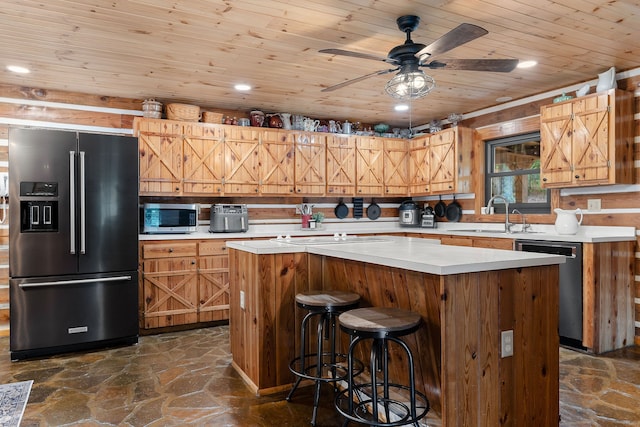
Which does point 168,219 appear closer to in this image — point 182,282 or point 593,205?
point 182,282

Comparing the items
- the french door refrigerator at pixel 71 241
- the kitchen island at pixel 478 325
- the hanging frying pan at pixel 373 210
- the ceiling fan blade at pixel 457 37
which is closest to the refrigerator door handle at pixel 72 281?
the french door refrigerator at pixel 71 241

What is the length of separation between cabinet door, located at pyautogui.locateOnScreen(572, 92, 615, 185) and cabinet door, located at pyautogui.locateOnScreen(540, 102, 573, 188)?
6 cm

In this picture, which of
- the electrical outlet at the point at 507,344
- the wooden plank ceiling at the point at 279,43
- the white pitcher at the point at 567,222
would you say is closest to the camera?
the electrical outlet at the point at 507,344

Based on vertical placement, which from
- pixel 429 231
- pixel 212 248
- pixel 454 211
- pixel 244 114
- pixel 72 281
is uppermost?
pixel 244 114

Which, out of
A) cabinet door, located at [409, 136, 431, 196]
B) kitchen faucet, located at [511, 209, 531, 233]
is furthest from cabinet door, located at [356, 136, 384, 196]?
kitchen faucet, located at [511, 209, 531, 233]

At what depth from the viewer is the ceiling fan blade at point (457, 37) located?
2.22 meters

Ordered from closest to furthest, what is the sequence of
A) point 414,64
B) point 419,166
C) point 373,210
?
point 414,64
point 419,166
point 373,210

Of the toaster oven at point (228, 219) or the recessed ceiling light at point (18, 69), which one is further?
the toaster oven at point (228, 219)

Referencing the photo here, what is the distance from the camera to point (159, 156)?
184 inches

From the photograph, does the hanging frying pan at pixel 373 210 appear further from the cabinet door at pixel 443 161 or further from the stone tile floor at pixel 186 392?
the stone tile floor at pixel 186 392

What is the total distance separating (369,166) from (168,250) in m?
2.91

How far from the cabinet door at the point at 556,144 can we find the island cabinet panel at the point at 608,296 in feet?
2.64

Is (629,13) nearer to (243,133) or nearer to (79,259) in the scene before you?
(243,133)

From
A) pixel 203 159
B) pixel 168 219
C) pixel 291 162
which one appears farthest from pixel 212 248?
pixel 291 162
